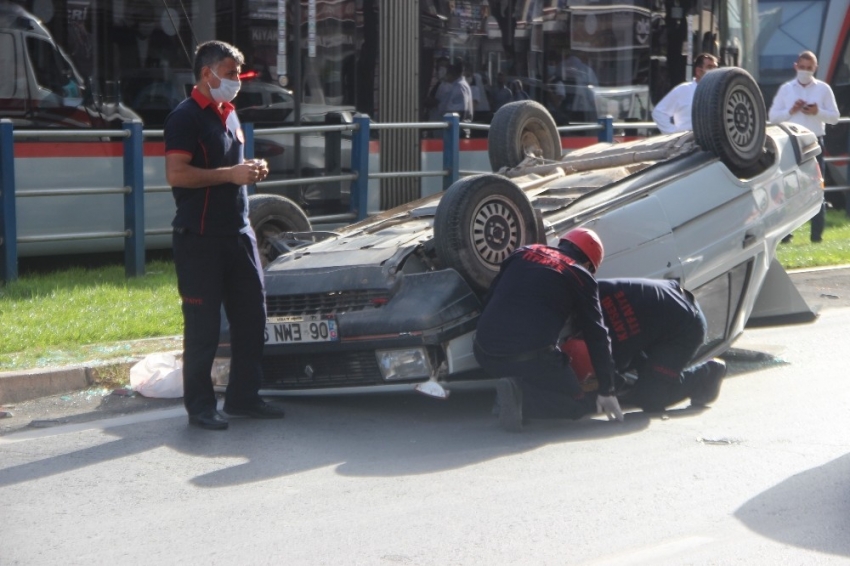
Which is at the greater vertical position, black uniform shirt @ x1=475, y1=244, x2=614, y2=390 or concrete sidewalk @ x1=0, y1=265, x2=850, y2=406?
black uniform shirt @ x1=475, y1=244, x2=614, y2=390

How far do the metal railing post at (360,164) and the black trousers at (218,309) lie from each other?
18.2 ft

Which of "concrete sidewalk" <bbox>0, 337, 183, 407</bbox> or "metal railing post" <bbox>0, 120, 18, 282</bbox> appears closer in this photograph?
"concrete sidewalk" <bbox>0, 337, 183, 407</bbox>

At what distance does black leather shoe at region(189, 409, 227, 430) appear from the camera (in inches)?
245

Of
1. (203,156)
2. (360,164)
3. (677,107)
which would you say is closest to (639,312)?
(203,156)

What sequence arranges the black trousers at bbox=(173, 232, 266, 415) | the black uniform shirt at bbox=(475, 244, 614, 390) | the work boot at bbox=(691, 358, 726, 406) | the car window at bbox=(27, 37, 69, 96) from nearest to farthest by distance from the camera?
the black uniform shirt at bbox=(475, 244, 614, 390), the black trousers at bbox=(173, 232, 266, 415), the work boot at bbox=(691, 358, 726, 406), the car window at bbox=(27, 37, 69, 96)

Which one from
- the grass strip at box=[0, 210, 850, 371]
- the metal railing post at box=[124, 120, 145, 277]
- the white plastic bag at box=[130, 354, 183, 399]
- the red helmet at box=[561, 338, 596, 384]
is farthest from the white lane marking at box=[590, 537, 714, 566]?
the metal railing post at box=[124, 120, 145, 277]

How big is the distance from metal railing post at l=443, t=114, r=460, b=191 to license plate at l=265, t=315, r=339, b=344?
6.34 metres

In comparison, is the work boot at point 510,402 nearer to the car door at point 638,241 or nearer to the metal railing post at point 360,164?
the car door at point 638,241

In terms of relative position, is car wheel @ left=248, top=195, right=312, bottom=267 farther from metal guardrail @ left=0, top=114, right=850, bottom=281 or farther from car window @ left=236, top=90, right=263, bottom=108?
car window @ left=236, top=90, right=263, bottom=108

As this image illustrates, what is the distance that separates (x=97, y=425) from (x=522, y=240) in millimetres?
2343

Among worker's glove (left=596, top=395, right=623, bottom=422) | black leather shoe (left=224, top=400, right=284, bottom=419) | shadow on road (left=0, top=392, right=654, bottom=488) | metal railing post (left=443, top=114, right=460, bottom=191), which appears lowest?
shadow on road (left=0, top=392, right=654, bottom=488)

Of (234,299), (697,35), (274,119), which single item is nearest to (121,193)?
(274,119)

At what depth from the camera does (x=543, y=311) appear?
6.04 meters

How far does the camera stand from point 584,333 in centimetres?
609
